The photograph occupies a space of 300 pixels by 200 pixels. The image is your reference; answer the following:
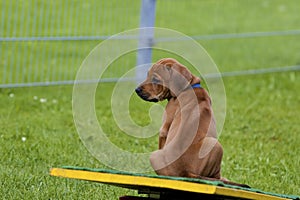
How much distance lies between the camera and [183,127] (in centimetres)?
343

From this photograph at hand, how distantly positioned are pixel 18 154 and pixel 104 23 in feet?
16.2

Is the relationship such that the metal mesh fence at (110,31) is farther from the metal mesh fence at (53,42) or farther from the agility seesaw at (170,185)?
the agility seesaw at (170,185)

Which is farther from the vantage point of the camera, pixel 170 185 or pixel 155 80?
pixel 155 80

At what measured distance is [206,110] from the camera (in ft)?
11.5

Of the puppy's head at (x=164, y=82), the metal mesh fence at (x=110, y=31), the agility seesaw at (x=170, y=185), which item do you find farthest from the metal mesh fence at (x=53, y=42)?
the agility seesaw at (x=170, y=185)

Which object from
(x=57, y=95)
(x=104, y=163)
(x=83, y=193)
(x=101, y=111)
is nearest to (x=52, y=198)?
(x=83, y=193)

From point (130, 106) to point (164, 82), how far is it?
3457 millimetres

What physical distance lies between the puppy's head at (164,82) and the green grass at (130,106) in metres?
1.21

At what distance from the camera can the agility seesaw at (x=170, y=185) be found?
3.12 meters

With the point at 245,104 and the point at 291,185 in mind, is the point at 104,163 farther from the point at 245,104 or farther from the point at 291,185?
the point at 245,104

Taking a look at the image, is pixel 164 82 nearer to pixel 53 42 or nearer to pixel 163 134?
pixel 163 134

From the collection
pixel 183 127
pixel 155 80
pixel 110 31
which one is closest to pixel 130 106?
pixel 110 31

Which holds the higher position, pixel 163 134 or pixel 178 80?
pixel 178 80

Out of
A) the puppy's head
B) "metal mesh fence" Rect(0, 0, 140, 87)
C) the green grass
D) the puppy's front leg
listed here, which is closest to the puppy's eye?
the puppy's head
